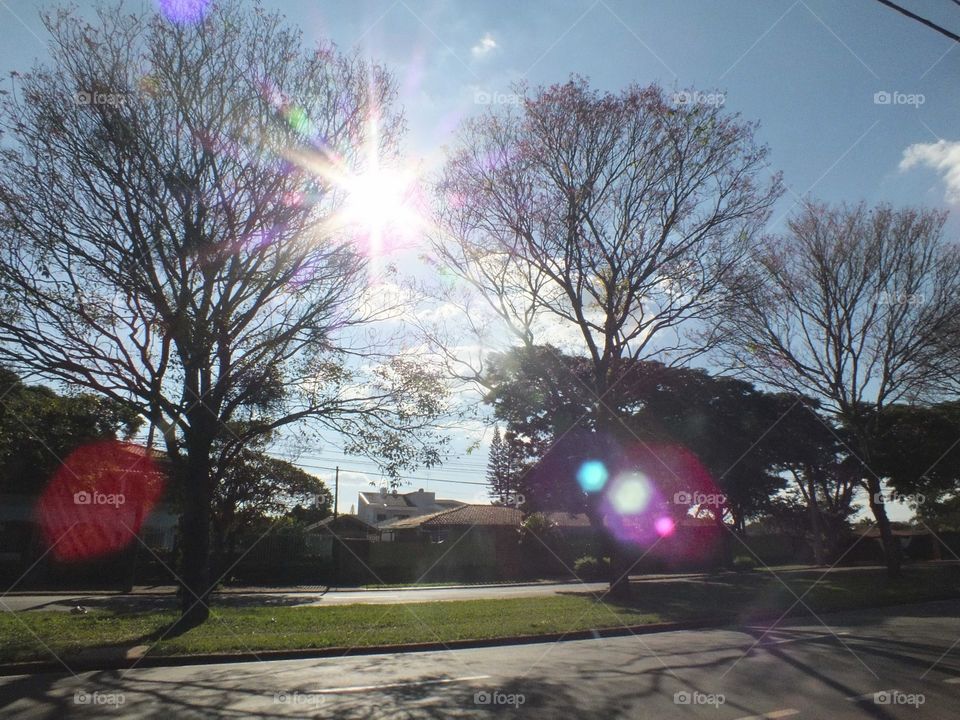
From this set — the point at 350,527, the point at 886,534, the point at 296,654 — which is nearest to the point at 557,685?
the point at 296,654

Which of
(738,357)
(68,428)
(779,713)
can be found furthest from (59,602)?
(738,357)

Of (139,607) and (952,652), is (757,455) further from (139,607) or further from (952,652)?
(139,607)

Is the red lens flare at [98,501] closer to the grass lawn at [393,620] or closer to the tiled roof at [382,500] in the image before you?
the grass lawn at [393,620]

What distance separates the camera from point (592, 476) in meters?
28.5

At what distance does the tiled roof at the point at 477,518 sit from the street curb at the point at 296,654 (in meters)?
29.5

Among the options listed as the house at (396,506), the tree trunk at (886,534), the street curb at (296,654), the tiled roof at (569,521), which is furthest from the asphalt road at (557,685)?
the house at (396,506)

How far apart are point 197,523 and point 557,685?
31.4 ft

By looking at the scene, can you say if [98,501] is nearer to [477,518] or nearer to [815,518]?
[477,518]

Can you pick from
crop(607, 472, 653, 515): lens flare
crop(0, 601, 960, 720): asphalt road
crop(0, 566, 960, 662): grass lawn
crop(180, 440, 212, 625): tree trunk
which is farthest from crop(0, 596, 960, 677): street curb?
crop(607, 472, 653, 515): lens flare

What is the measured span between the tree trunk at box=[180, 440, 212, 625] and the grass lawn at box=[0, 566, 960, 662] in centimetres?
83

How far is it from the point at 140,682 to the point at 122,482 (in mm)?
21446

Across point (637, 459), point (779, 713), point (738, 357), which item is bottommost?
point (779, 713)

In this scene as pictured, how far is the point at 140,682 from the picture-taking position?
8.62 metres

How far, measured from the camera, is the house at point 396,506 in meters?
78.2
